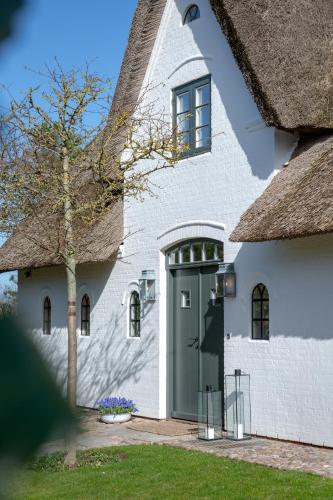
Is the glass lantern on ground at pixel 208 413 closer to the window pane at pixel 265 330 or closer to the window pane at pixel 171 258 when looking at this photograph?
the window pane at pixel 265 330

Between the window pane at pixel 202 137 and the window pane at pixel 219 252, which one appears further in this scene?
the window pane at pixel 202 137

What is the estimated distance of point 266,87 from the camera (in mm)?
10180

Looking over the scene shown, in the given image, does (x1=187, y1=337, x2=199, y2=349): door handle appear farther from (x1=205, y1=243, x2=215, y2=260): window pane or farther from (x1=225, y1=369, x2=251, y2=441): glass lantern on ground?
(x1=205, y1=243, x2=215, y2=260): window pane

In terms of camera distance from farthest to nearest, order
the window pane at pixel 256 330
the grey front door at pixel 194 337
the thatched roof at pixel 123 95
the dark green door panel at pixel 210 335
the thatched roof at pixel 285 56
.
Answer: the thatched roof at pixel 123 95 < the grey front door at pixel 194 337 < the dark green door panel at pixel 210 335 < the window pane at pixel 256 330 < the thatched roof at pixel 285 56

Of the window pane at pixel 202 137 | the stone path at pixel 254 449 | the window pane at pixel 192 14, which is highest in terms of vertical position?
the window pane at pixel 192 14

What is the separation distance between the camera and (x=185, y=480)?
749 centimetres

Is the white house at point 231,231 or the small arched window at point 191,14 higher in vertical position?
the small arched window at point 191,14

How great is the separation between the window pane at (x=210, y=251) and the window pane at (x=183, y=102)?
2400 millimetres

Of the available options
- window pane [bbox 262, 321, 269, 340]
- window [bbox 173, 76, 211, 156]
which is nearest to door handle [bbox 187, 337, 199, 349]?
window pane [bbox 262, 321, 269, 340]

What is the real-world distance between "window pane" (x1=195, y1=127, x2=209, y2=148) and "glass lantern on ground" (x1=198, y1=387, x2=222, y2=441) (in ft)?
13.3

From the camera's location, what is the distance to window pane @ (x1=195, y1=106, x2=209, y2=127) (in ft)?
39.0

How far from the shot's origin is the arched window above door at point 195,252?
11.5 meters

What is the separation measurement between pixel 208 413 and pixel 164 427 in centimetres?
180

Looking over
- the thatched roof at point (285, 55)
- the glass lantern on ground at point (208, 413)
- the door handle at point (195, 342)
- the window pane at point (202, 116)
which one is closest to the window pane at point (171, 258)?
the door handle at point (195, 342)
